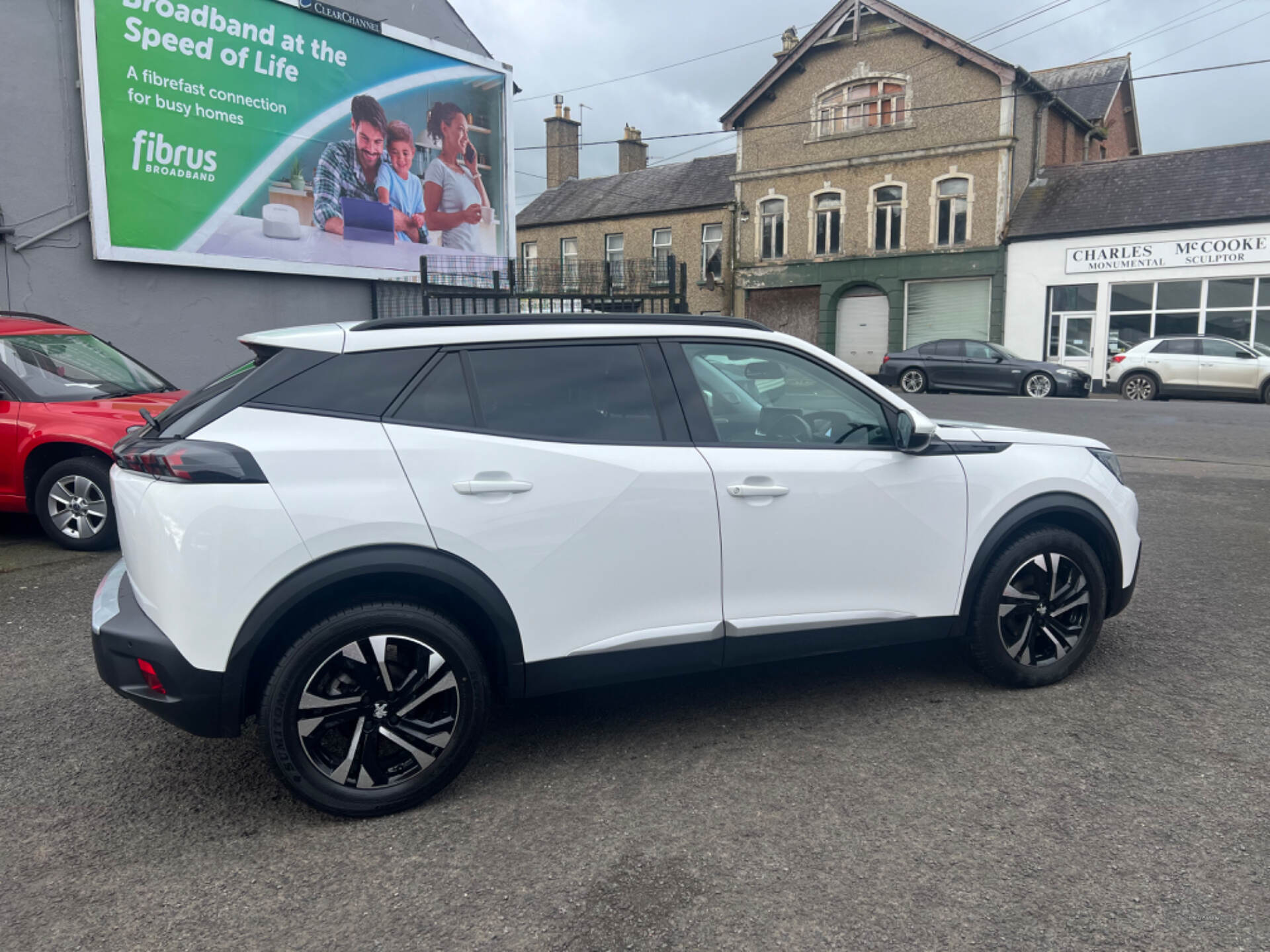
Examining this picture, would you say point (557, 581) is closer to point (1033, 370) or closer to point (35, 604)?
point (35, 604)

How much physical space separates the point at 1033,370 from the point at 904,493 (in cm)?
2089

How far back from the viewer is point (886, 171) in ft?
103

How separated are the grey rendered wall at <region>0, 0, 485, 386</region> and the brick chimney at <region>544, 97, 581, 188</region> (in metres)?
30.6

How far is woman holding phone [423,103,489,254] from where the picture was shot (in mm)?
15961

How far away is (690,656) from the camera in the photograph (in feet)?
11.9

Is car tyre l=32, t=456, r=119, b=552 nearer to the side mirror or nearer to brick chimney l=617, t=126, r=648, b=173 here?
the side mirror

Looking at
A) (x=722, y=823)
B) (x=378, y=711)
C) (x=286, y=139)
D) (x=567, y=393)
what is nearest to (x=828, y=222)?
(x=286, y=139)

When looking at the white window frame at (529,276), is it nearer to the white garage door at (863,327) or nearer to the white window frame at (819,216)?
the white garage door at (863,327)

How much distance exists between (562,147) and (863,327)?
1697 centimetres

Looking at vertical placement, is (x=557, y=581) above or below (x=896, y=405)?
below

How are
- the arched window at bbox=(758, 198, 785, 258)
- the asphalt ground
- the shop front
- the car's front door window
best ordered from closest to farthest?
the asphalt ground, the car's front door window, the shop front, the arched window at bbox=(758, 198, 785, 258)

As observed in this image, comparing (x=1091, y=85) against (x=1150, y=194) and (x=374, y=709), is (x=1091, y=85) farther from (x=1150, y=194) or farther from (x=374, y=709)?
(x=374, y=709)

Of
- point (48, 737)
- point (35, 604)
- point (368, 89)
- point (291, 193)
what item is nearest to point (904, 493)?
point (48, 737)

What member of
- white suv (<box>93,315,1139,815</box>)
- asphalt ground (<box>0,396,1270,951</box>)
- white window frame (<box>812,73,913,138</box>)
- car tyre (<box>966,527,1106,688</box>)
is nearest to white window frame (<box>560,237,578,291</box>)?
asphalt ground (<box>0,396,1270,951</box>)
